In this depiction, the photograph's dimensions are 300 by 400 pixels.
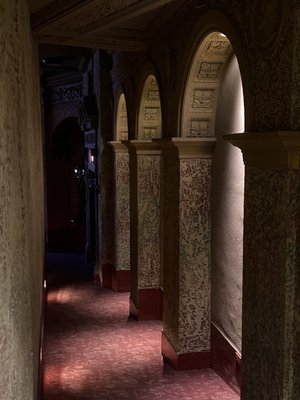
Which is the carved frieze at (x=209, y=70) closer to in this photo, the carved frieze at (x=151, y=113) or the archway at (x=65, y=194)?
the carved frieze at (x=151, y=113)

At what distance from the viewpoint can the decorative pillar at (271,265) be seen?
3.36 meters

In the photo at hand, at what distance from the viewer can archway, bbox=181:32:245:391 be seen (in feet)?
17.4

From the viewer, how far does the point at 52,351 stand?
6.98 metres

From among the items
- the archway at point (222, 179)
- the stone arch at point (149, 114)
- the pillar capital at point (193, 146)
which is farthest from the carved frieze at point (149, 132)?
the archway at point (222, 179)

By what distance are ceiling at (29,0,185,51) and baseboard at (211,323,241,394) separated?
3.71 m

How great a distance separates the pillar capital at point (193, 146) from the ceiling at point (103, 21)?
1381 mm

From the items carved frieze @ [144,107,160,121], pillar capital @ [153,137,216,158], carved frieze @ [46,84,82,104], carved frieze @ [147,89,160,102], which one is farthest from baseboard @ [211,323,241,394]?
carved frieze @ [46,84,82,104]

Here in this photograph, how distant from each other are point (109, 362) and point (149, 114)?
3867 millimetres

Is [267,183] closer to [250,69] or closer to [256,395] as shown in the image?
[250,69]

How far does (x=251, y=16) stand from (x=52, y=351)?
5276mm

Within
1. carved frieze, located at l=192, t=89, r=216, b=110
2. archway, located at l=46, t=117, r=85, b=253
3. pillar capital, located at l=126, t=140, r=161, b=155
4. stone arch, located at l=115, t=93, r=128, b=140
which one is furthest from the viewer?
archway, located at l=46, t=117, r=85, b=253

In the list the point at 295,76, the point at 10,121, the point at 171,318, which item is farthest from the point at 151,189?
the point at 10,121

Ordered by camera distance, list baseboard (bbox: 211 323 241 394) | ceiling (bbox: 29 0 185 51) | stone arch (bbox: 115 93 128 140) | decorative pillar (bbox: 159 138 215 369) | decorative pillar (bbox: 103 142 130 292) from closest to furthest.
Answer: ceiling (bbox: 29 0 185 51)
baseboard (bbox: 211 323 241 394)
decorative pillar (bbox: 159 138 215 369)
stone arch (bbox: 115 93 128 140)
decorative pillar (bbox: 103 142 130 292)

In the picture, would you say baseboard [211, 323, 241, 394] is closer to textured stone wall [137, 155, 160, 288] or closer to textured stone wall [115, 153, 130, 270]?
textured stone wall [137, 155, 160, 288]
